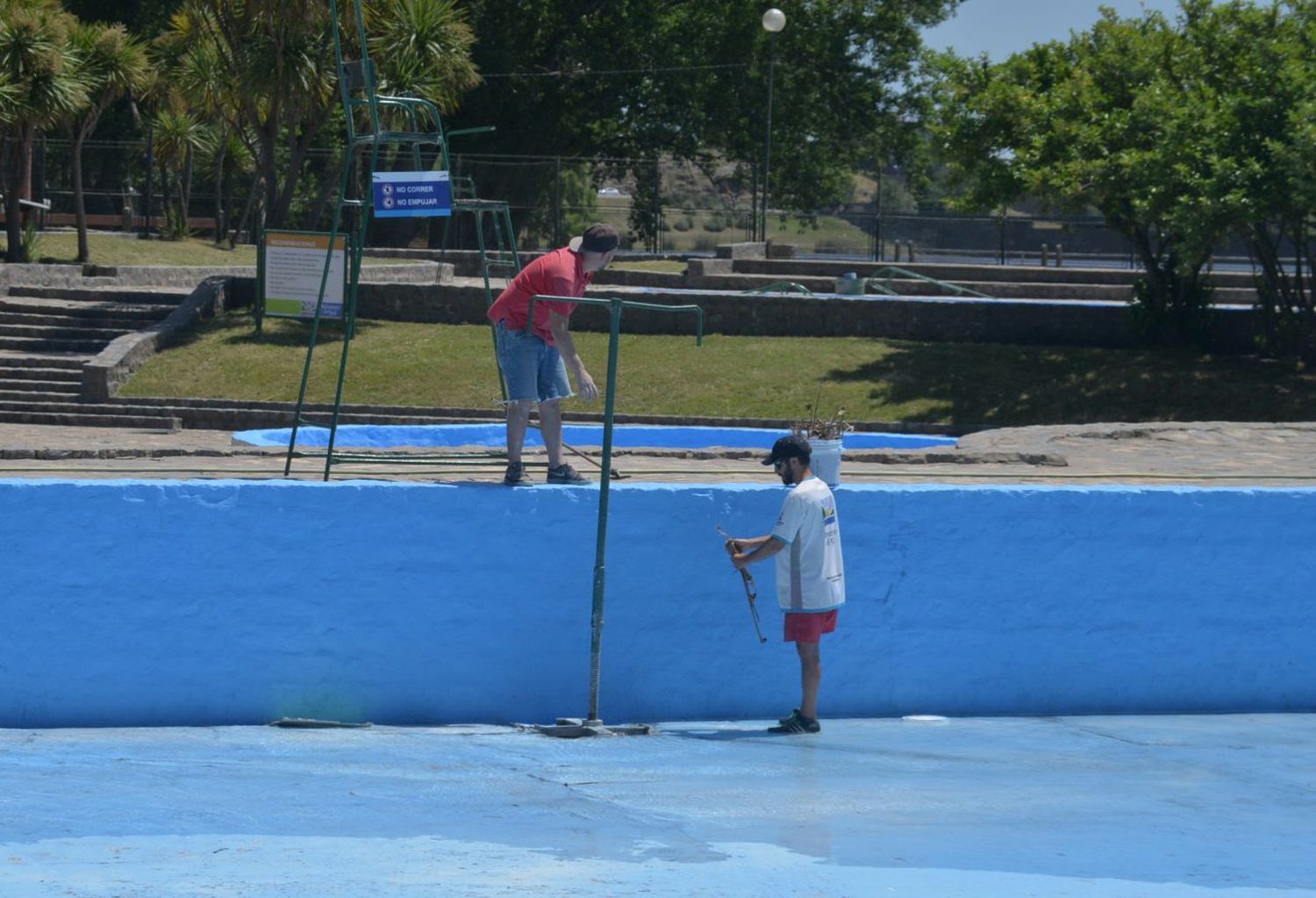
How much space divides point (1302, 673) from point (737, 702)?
293 centimetres

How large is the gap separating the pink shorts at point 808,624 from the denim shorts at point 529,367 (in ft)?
4.82

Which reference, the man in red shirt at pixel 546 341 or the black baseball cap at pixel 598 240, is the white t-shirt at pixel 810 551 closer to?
the man in red shirt at pixel 546 341

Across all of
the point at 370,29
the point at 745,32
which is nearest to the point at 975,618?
the point at 370,29

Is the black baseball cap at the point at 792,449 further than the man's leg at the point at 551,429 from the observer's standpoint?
No

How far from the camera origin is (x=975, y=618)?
26.2 ft

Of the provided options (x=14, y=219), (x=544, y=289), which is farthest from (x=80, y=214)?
(x=544, y=289)

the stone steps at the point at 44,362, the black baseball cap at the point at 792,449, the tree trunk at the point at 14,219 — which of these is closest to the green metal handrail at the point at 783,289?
the stone steps at the point at 44,362

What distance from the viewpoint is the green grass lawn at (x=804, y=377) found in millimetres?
19047

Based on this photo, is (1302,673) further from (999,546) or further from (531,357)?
(531,357)

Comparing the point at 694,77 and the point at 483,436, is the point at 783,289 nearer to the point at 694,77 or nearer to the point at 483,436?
the point at 483,436

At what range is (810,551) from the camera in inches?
283

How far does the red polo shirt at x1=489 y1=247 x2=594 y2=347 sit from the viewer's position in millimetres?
7426

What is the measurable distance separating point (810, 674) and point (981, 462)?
2925 mm

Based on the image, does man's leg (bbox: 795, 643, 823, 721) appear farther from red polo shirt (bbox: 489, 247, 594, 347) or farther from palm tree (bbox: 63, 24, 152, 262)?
palm tree (bbox: 63, 24, 152, 262)
